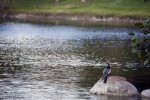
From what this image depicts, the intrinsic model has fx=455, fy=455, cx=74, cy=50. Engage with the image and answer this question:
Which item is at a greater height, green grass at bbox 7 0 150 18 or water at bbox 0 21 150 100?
water at bbox 0 21 150 100

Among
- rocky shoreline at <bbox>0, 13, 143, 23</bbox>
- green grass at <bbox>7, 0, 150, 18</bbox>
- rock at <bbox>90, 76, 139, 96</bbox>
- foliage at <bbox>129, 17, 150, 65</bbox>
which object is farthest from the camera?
green grass at <bbox>7, 0, 150, 18</bbox>

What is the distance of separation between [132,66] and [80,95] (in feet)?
46.5

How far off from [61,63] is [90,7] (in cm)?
7833

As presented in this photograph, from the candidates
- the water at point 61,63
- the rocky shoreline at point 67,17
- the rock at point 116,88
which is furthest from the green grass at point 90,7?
the rock at point 116,88

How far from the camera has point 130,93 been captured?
30.7m

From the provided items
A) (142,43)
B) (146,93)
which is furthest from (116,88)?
(142,43)

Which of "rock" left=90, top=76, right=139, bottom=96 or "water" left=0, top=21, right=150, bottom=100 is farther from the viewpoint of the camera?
"water" left=0, top=21, right=150, bottom=100

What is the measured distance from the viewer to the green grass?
376 feet

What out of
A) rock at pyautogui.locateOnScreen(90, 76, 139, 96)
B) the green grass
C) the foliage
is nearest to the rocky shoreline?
the green grass

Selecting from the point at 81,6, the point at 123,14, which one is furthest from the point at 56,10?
the point at 123,14

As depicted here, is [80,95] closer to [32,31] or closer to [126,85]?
[126,85]

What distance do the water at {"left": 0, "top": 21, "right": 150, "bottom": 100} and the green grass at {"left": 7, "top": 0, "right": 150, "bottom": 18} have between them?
Answer: 109ft

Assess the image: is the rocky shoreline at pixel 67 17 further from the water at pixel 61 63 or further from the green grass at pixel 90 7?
the water at pixel 61 63

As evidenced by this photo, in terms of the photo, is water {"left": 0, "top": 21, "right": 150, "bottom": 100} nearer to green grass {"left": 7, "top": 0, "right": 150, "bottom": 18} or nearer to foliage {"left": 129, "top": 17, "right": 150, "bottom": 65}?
foliage {"left": 129, "top": 17, "right": 150, "bottom": 65}
